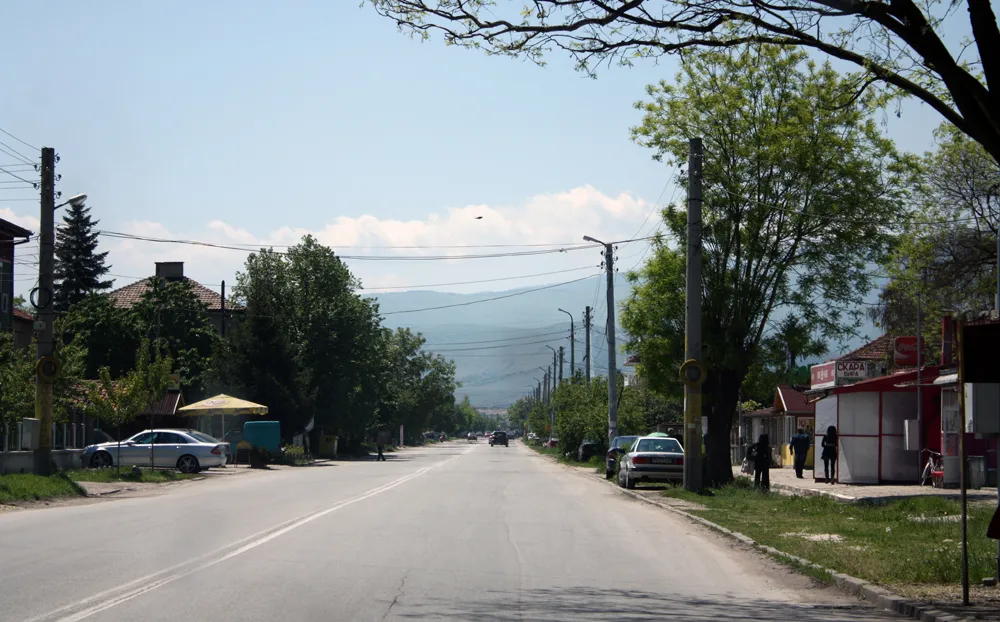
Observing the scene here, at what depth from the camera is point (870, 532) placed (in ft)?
53.5

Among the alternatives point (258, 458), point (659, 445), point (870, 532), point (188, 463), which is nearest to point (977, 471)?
point (659, 445)

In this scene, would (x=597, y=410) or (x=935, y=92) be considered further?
(x=597, y=410)

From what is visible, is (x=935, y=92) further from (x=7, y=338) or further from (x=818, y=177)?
(x=7, y=338)

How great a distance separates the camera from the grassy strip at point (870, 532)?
11945 millimetres

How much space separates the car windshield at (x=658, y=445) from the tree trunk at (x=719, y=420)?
1.36 m

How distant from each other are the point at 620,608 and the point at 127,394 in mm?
27634

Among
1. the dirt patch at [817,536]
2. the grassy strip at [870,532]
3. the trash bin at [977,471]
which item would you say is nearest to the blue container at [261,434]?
the grassy strip at [870,532]

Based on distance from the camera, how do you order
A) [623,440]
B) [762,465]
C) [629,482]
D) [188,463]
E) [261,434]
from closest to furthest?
1. [762,465]
2. [629,482]
3. [188,463]
4. [623,440]
5. [261,434]

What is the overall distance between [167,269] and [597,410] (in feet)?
134

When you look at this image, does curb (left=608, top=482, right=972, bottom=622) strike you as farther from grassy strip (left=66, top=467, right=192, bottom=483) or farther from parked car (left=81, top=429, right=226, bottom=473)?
parked car (left=81, top=429, right=226, bottom=473)

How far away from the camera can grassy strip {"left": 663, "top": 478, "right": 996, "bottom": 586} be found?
39.2 feet

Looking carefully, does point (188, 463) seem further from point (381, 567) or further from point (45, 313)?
point (381, 567)

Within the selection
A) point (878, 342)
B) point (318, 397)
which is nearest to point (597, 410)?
point (878, 342)

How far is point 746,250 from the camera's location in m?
28.6
